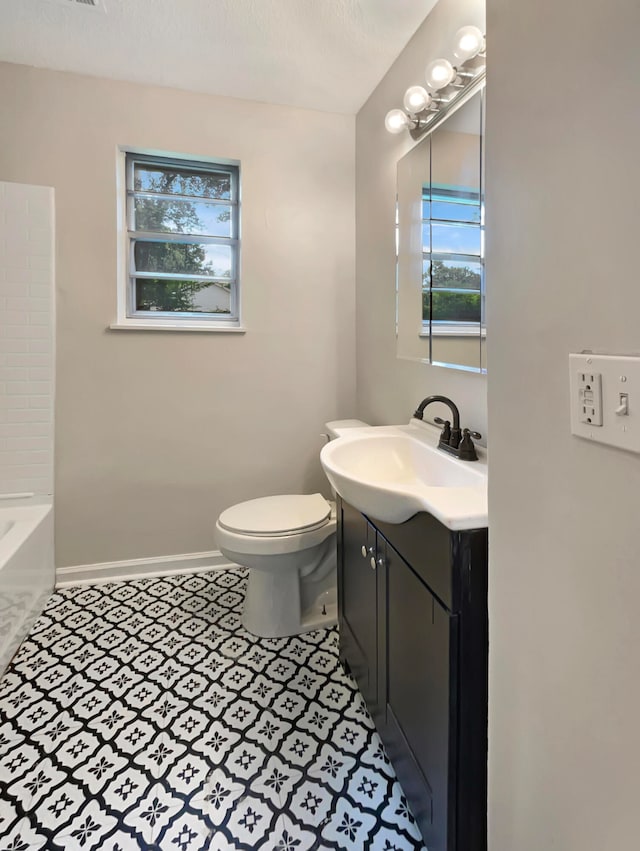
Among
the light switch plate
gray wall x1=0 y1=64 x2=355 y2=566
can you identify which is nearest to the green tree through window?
gray wall x1=0 y1=64 x2=355 y2=566

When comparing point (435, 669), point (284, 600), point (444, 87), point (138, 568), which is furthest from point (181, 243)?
point (435, 669)

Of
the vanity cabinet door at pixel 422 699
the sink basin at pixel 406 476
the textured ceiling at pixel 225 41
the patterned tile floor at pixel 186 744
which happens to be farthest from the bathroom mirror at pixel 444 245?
the patterned tile floor at pixel 186 744

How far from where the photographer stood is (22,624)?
6.36ft

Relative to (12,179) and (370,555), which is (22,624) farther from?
(12,179)

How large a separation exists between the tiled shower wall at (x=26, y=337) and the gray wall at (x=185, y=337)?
0.06 meters

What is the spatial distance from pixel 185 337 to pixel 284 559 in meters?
1.26

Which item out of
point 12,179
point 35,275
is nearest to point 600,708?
point 35,275

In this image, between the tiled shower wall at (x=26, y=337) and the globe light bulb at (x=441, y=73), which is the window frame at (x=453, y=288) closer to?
the globe light bulb at (x=441, y=73)

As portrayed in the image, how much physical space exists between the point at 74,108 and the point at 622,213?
8.39 feet

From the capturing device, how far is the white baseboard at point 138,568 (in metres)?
2.40

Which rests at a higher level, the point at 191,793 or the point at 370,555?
the point at 370,555

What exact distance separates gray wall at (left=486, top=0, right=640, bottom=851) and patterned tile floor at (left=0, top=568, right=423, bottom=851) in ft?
1.91

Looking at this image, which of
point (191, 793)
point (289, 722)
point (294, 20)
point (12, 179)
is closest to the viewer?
point (191, 793)

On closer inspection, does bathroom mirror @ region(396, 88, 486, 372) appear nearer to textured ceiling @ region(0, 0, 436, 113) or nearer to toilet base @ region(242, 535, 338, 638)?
textured ceiling @ region(0, 0, 436, 113)
